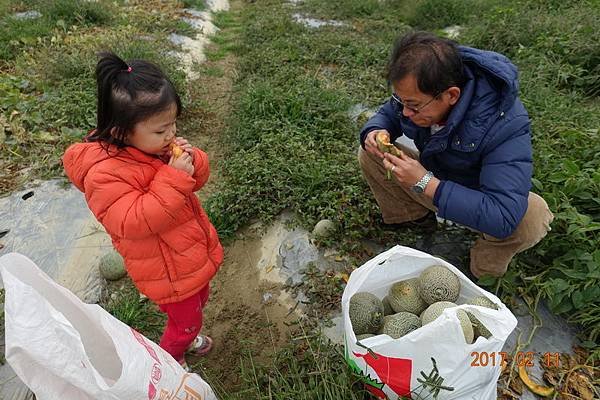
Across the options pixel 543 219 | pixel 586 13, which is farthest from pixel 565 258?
pixel 586 13

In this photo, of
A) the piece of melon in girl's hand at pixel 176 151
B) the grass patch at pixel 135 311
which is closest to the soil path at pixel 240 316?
the grass patch at pixel 135 311

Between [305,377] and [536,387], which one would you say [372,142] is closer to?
[305,377]

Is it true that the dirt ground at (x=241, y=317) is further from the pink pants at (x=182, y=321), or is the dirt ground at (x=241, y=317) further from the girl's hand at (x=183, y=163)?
the girl's hand at (x=183, y=163)

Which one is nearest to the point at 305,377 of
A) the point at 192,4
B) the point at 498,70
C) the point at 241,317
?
the point at 241,317

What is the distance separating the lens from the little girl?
5.51 ft

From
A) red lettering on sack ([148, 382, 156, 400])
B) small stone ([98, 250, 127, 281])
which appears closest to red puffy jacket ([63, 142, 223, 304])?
red lettering on sack ([148, 382, 156, 400])

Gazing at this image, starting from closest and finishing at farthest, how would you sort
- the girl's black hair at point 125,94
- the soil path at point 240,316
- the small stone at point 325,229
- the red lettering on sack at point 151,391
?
the red lettering on sack at point 151,391 < the girl's black hair at point 125,94 < the soil path at point 240,316 < the small stone at point 325,229

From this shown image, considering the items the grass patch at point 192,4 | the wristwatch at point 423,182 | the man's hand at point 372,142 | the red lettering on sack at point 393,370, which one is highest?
the wristwatch at point 423,182

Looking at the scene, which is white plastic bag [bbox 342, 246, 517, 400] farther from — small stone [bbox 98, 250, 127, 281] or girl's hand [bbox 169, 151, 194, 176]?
small stone [bbox 98, 250, 127, 281]

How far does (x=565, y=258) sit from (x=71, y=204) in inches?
138

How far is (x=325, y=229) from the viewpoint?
2965 millimetres

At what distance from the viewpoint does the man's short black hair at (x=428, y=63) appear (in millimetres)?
1991

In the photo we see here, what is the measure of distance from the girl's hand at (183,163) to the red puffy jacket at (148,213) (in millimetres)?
31

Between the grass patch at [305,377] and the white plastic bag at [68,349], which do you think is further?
the grass patch at [305,377]
